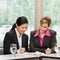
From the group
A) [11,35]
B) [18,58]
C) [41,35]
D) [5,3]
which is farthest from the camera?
[5,3]

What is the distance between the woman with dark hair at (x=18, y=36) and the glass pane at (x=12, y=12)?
0.81 meters

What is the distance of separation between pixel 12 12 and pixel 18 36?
1010 millimetres

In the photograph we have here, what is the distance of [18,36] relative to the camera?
338 cm

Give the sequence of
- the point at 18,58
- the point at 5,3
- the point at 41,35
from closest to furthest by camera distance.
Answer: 1. the point at 18,58
2. the point at 41,35
3. the point at 5,3

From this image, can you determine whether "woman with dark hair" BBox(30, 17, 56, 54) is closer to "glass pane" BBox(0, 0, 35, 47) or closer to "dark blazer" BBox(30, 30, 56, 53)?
"dark blazer" BBox(30, 30, 56, 53)

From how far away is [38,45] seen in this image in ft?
11.7

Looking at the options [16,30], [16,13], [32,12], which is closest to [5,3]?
[16,13]

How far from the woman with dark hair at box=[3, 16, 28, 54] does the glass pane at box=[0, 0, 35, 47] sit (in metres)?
0.81

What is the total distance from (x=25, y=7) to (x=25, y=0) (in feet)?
0.49

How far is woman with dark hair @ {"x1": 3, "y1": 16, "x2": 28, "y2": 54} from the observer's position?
10.6 feet

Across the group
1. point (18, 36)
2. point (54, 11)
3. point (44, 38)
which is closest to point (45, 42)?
point (44, 38)

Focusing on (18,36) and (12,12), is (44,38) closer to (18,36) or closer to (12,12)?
(18,36)

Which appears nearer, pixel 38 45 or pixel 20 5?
pixel 38 45

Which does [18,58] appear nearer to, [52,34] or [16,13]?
[52,34]
